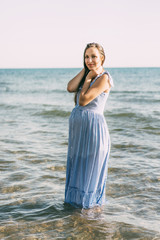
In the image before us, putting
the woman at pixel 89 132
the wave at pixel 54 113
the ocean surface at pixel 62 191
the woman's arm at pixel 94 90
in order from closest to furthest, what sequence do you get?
the woman's arm at pixel 94 90 → the woman at pixel 89 132 → the ocean surface at pixel 62 191 → the wave at pixel 54 113

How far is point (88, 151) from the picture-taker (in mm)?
4145

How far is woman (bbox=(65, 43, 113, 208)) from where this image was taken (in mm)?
4055

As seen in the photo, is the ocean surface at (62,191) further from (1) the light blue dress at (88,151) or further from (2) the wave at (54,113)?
(2) the wave at (54,113)

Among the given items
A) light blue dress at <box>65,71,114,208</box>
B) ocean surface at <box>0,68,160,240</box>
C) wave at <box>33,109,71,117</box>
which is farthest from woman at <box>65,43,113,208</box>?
wave at <box>33,109,71,117</box>

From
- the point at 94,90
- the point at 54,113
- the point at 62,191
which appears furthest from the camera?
the point at 54,113

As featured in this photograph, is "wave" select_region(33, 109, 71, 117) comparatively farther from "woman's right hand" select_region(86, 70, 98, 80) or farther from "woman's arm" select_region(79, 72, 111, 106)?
"woman's arm" select_region(79, 72, 111, 106)

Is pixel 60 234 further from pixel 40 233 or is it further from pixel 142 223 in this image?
pixel 142 223

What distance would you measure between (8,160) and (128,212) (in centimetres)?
365
